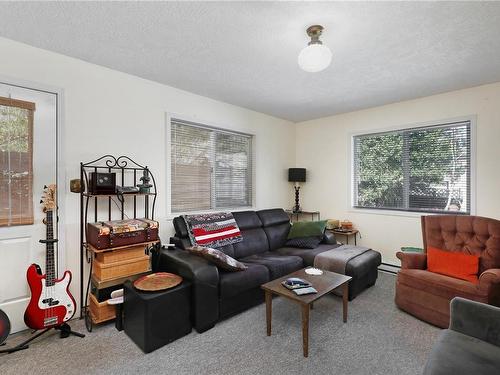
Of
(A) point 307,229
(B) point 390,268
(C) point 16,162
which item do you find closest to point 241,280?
(A) point 307,229

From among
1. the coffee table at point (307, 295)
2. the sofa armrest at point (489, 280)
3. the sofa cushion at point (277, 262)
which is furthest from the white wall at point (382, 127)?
the coffee table at point (307, 295)

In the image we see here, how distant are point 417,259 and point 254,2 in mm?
2818

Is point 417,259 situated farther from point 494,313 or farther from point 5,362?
point 5,362

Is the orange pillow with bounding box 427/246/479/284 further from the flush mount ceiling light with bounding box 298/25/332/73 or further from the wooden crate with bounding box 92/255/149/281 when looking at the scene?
the wooden crate with bounding box 92/255/149/281

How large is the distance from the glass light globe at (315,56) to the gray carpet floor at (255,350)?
2.22 metres

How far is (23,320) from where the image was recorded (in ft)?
7.55

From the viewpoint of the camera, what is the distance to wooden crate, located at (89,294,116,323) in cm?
235

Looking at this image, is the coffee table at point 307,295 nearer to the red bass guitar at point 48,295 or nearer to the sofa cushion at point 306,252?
the sofa cushion at point 306,252

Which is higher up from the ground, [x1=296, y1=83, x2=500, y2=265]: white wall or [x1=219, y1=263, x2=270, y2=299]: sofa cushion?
[x1=296, y1=83, x2=500, y2=265]: white wall

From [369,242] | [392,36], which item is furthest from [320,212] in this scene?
[392,36]

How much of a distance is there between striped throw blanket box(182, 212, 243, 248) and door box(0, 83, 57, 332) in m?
1.42

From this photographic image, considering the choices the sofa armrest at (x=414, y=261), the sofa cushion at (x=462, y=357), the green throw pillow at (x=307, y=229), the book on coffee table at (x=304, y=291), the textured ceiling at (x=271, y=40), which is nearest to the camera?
the sofa cushion at (x=462, y=357)

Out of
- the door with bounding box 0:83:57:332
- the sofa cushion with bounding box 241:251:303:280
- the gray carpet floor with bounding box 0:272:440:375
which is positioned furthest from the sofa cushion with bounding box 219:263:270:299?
the door with bounding box 0:83:57:332

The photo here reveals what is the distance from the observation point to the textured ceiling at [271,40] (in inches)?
72.7
